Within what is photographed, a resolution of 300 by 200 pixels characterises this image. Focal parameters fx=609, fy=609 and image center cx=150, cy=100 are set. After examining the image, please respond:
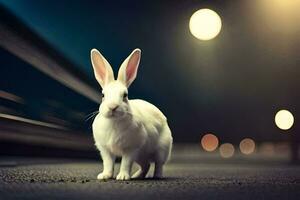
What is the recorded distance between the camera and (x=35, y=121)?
673cm

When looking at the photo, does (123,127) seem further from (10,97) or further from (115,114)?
(10,97)

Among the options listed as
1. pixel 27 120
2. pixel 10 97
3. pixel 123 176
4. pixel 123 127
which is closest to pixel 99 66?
pixel 123 127

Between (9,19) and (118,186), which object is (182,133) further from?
(118,186)

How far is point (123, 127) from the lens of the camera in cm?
353

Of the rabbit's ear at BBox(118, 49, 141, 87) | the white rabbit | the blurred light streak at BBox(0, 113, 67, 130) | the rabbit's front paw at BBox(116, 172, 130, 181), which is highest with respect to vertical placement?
the blurred light streak at BBox(0, 113, 67, 130)

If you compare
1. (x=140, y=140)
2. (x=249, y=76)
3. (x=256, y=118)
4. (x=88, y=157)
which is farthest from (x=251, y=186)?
(x=256, y=118)

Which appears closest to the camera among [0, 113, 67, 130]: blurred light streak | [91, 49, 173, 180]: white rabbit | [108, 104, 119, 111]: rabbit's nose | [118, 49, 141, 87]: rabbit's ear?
[108, 104, 119, 111]: rabbit's nose

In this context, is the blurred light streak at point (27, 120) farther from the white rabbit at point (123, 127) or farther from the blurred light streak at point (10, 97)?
the white rabbit at point (123, 127)

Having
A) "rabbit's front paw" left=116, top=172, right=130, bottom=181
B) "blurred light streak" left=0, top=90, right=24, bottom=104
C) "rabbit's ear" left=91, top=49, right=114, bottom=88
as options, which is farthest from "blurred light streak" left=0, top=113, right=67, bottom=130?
"rabbit's front paw" left=116, top=172, right=130, bottom=181

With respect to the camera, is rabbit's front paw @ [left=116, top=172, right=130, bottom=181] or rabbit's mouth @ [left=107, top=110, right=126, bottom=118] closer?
rabbit's mouth @ [left=107, top=110, right=126, bottom=118]

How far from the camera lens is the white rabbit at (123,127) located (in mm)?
3438

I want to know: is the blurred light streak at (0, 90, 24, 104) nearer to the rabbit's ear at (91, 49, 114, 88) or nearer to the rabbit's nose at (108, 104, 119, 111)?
the rabbit's ear at (91, 49, 114, 88)

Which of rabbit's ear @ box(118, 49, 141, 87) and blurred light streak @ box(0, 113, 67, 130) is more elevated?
blurred light streak @ box(0, 113, 67, 130)

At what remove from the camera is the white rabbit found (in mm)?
3438
